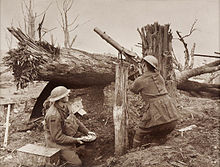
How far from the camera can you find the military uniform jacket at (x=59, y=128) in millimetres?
3234

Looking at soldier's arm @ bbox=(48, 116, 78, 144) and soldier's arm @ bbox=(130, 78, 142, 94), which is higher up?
soldier's arm @ bbox=(130, 78, 142, 94)

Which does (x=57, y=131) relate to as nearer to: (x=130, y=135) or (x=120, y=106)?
(x=120, y=106)

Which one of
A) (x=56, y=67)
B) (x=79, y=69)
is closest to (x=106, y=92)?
(x=79, y=69)

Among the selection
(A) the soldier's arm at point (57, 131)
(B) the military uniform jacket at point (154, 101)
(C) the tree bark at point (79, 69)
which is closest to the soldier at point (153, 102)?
(B) the military uniform jacket at point (154, 101)

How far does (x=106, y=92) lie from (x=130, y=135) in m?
1.24

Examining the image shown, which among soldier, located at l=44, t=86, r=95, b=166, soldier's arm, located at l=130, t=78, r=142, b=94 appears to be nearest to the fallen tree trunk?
soldier, located at l=44, t=86, r=95, b=166

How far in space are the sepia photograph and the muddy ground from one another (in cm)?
2

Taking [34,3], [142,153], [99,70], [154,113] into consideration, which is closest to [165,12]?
[99,70]

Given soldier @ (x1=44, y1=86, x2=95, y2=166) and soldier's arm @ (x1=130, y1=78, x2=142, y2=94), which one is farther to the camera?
soldier's arm @ (x1=130, y1=78, x2=142, y2=94)

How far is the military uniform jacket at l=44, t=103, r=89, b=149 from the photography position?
3.23 metres

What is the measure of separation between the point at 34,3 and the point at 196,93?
4.61 metres

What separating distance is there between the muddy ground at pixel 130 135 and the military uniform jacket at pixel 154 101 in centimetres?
38

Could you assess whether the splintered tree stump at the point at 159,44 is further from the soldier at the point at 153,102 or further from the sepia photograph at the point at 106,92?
the soldier at the point at 153,102

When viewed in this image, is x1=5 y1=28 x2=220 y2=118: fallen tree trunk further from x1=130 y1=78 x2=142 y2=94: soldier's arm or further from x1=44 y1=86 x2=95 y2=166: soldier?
x1=130 y1=78 x2=142 y2=94: soldier's arm
